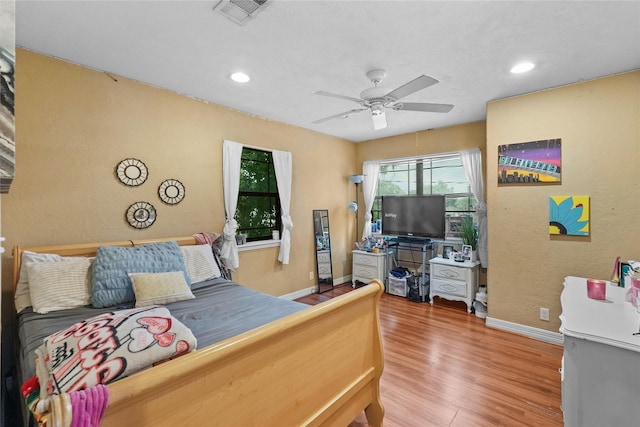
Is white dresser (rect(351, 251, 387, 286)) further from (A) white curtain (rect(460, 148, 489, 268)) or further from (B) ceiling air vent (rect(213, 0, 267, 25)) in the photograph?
(B) ceiling air vent (rect(213, 0, 267, 25))

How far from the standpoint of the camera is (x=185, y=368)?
0.99m

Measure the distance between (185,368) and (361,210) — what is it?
477cm

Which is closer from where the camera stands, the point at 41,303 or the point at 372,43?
the point at 41,303

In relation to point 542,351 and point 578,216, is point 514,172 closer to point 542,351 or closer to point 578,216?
point 578,216

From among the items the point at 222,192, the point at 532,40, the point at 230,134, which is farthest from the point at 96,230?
the point at 532,40

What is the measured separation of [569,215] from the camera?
290cm

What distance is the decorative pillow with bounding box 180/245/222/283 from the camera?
9.06 ft

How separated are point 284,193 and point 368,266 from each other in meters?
1.81

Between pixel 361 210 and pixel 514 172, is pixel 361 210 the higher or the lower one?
the lower one

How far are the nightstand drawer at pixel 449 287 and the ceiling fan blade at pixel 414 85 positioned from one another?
269 centimetres

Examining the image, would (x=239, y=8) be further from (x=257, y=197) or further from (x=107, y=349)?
(x=257, y=197)

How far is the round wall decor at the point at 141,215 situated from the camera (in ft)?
9.18

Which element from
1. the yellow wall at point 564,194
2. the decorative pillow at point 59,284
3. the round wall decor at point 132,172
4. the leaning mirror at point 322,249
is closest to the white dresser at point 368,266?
the leaning mirror at point 322,249

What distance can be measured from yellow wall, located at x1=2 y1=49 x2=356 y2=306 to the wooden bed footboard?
2176mm
